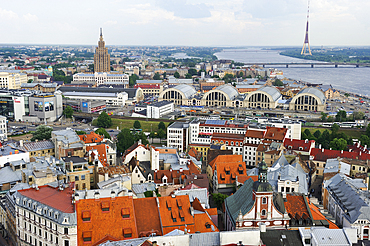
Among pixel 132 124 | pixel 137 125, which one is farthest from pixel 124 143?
pixel 132 124

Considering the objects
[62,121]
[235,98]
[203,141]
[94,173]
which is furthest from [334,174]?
[235,98]

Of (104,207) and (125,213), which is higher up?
(104,207)

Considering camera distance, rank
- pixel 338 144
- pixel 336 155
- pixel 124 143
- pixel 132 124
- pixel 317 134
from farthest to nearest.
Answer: pixel 132 124 < pixel 317 134 < pixel 338 144 < pixel 124 143 < pixel 336 155

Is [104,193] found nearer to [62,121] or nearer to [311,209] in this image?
[311,209]

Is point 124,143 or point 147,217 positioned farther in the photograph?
point 124,143

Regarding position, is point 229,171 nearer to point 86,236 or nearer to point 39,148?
point 86,236

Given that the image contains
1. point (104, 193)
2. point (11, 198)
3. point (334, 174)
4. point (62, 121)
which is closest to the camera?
point (104, 193)

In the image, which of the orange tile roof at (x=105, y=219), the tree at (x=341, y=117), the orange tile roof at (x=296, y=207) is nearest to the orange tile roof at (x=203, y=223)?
the orange tile roof at (x=105, y=219)
